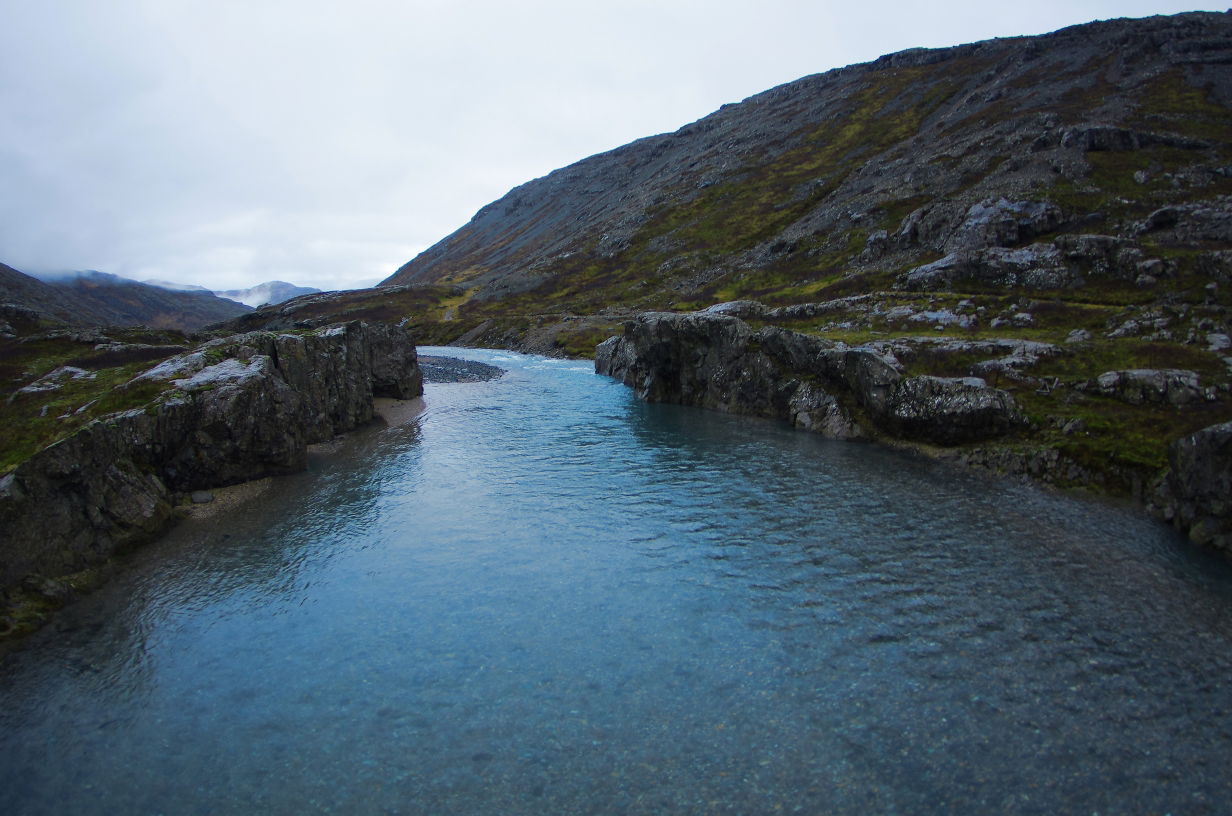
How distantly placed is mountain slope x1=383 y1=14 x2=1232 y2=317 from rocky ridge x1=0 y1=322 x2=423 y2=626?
7229cm

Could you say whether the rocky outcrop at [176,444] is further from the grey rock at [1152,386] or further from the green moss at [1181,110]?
the green moss at [1181,110]

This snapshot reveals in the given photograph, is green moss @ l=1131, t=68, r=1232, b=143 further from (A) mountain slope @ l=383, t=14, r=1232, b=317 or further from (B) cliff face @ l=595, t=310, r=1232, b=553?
(B) cliff face @ l=595, t=310, r=1232, b=553

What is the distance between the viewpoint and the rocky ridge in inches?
1087

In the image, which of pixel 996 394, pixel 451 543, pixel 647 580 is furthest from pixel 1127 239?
pixel 451 543

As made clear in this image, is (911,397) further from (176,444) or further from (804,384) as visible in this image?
(176,444)

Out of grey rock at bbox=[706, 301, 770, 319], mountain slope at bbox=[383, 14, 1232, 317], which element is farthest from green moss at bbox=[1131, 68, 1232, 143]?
grey rock at bbox=[706, 301, 770, 319]

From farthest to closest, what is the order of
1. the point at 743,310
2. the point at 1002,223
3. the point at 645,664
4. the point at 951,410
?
the point at 1002,223
the point at 743,310
the point at 951,410
the point at 645,664

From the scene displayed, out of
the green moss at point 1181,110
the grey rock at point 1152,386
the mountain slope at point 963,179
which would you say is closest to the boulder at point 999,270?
the mountain slope at point 963,179

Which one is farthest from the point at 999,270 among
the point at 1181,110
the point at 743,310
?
the point at 1181,110

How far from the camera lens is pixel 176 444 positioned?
38.6 m

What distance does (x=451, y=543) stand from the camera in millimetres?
32438

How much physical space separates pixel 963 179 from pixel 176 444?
128 meters

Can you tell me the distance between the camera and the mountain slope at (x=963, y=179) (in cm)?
9231

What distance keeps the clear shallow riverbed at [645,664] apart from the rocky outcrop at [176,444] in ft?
10.1
